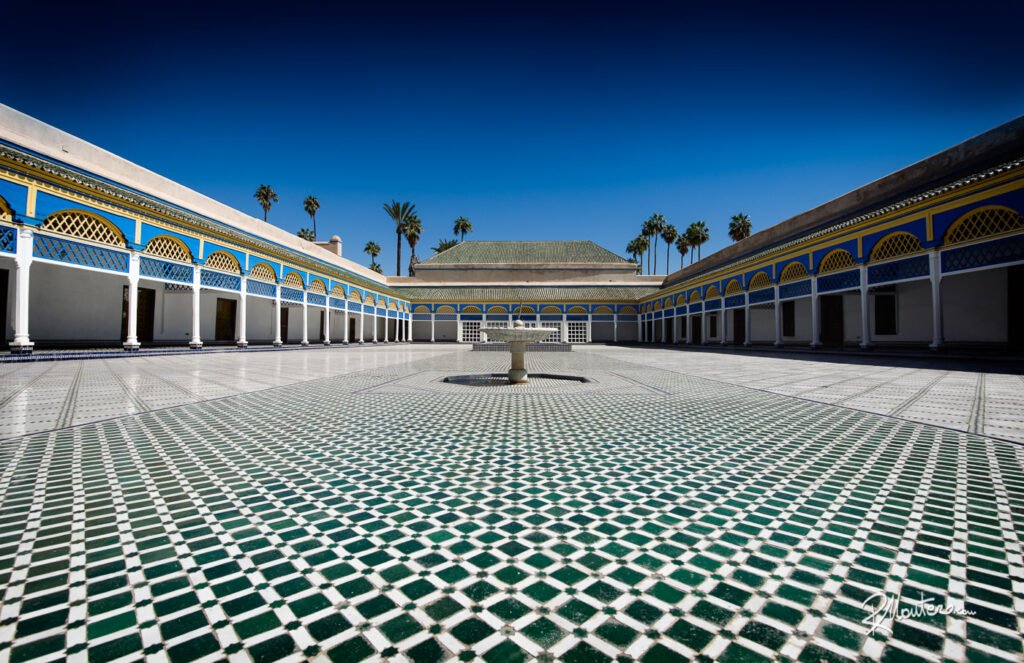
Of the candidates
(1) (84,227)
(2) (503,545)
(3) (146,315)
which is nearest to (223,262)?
(1) (84,227)

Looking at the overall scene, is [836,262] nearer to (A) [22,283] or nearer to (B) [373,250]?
(A) [22,283]

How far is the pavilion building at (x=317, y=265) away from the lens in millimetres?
11461

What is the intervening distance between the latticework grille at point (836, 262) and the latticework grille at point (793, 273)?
705 millimetres

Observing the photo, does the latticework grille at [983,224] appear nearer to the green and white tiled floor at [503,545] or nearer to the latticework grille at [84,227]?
the green and white tiled floor at [503,545]

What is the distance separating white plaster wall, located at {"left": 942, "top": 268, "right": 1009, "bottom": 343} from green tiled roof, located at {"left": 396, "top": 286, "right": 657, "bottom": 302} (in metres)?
24.0

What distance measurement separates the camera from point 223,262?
58.4ft

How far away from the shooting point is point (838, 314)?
20.2 meters

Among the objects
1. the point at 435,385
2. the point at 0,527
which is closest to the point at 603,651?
the point at 0,527

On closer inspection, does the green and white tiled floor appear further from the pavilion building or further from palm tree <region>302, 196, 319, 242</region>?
palm tree <region>302, 196, 319, 242</region>

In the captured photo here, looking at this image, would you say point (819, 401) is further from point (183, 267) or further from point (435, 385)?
point (183, 267)

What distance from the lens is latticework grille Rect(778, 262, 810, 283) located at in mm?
17766

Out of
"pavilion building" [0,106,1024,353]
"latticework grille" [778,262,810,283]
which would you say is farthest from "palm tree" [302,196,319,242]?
"latticework grille" [778,262,810,283]

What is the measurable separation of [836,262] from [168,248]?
23.7m

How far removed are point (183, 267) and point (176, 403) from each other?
13398mm
